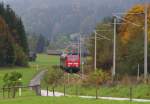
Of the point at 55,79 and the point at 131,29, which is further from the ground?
the point at 131,29

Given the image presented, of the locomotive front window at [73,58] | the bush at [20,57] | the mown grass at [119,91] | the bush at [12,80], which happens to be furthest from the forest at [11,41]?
the mown grass at [119,91]

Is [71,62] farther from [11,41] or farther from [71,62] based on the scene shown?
[11,41]

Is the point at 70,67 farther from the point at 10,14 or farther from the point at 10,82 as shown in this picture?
the point at 10,14

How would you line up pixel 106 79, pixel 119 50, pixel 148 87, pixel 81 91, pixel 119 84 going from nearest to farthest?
pixel 148 87
pixel 119 84
pixel 81 91
pixel 106 79
pixel 119 50

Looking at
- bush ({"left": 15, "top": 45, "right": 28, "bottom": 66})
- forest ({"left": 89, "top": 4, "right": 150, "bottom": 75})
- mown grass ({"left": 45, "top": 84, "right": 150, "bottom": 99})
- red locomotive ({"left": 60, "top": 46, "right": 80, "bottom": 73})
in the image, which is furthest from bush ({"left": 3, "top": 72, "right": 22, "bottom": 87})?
bush ({"left": 15, "top": 45, "right": 28, "bottom": 66})

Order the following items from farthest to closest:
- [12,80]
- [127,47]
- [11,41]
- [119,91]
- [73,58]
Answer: [11,41] < [73,58] < [127,47] < [12,80] < [119,91]

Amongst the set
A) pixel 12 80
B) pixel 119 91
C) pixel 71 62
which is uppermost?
pixel 71 62

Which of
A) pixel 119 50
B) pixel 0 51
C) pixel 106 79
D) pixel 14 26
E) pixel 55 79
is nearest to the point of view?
pixel 106 79

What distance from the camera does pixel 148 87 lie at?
1748 inches

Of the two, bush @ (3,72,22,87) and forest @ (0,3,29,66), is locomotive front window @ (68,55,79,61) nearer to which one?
forest @ (0,3,29,66)

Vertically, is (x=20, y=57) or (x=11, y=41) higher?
(x=11, y=41)

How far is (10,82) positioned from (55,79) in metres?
A: 23.6

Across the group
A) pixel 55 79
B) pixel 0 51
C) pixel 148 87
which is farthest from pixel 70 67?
pixel 148 87

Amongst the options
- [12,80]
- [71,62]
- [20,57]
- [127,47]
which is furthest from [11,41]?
[12,80]
